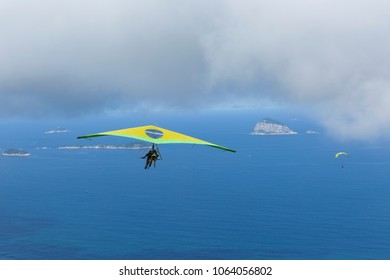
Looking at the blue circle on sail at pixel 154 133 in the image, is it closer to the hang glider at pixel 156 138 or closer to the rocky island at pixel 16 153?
the hang glider at pixel 156 138

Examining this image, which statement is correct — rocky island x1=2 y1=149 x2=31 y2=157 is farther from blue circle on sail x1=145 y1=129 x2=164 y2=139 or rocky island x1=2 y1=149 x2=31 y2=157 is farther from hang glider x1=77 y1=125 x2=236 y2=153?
hang glider x1=77 y1=125 x2=236 y2=153

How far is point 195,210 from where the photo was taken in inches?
3912

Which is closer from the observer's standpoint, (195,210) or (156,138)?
(156,138)

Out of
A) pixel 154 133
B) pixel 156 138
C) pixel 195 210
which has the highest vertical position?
pixel 195 210

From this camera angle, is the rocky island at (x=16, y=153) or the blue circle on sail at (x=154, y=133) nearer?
the blue circle on sail at (x=154, y=133)

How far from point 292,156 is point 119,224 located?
10991 centimetres

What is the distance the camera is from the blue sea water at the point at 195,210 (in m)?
76.5

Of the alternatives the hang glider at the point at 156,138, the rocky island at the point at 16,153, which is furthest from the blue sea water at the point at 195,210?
the hang glider at the point at 156,138

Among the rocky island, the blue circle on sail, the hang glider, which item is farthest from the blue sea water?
the hang glider

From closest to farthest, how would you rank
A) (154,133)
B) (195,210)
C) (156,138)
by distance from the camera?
1. (156,138)
2. (154,133)
3. (195,210)

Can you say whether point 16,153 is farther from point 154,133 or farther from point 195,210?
point 154,133

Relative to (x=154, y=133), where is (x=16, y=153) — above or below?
above

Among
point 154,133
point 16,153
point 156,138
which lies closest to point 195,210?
point 154,133
